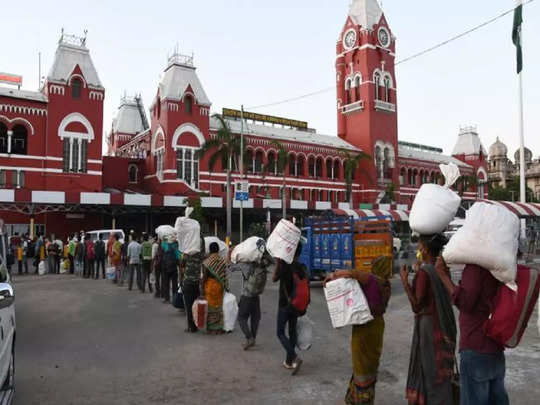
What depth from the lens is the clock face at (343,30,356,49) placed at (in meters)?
47.0

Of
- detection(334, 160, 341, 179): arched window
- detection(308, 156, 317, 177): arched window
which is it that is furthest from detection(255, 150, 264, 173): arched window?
detection(334, 160, 341, 179): arched window

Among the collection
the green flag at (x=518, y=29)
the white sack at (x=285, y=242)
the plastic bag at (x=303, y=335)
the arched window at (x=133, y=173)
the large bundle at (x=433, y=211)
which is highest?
the green flag at (x=518, y=29)

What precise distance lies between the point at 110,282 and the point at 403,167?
4030cm

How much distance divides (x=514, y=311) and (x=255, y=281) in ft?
14.8

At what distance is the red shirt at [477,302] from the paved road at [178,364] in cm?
199

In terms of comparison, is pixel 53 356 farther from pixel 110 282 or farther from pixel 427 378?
pixel 110 282

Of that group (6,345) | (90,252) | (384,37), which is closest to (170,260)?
(6,345)

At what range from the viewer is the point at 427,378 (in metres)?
4.02

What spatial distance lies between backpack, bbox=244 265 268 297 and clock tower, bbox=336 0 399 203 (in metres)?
→ 38.9

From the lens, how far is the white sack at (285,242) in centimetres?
609

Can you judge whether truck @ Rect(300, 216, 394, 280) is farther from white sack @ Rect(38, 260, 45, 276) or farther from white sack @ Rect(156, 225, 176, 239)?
white sack @ Rect(38, 260, 45, 276)

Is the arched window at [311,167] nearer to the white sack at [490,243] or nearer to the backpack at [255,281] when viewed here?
the backpack at [255,281]

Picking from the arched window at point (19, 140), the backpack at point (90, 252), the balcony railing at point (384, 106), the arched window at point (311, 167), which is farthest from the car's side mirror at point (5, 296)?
the balcony railing at point (384, 106)

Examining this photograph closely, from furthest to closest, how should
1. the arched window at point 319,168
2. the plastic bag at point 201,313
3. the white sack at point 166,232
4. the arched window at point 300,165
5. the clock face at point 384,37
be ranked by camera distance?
Answer: 1. the clock face at point 384,37
2. the arched window at point 319,168
3. the arched window at point 300,165
4. the white sack at point 166,232
5. the plastic bag at point 201,313
